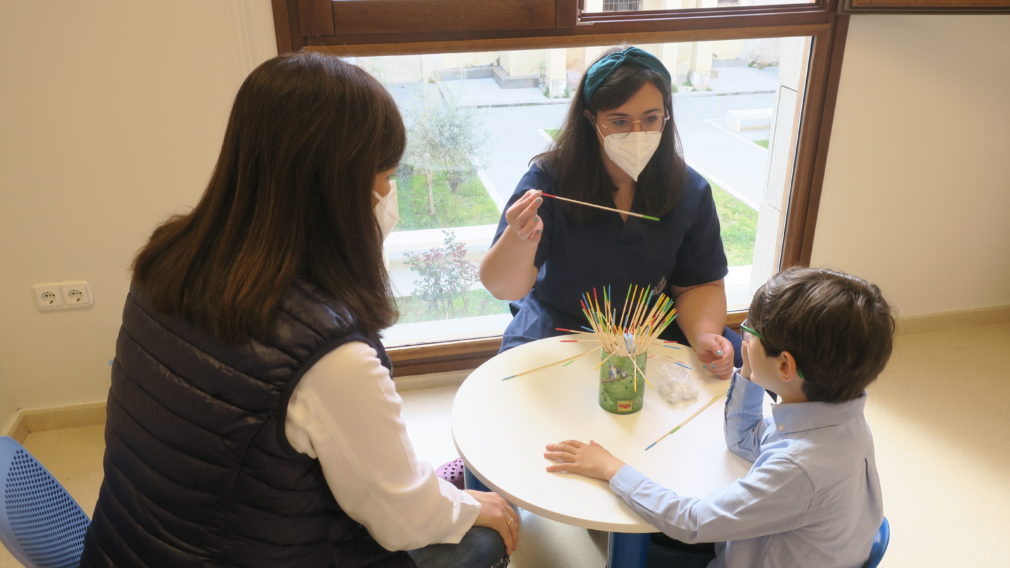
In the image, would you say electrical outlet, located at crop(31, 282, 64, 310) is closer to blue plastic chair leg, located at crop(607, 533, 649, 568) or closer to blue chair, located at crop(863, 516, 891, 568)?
blue plastic chair leg, located at crop(607, 533, 649, 568)

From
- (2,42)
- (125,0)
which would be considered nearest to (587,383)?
(125,0)

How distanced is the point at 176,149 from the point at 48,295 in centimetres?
60

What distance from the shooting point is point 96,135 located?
7.22 ft

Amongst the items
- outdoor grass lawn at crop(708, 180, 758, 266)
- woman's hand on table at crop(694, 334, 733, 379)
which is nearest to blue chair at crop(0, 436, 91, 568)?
woman's hand on table at crop(694, 334, 733, 379)

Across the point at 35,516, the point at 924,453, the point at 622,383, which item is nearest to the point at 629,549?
the point at 622,383

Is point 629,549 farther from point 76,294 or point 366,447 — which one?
point 76,294

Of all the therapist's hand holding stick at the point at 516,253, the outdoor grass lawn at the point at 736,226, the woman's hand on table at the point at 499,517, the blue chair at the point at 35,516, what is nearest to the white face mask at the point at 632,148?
the therapist's hand holding stick at the point at 516,253

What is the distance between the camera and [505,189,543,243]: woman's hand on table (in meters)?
1.71

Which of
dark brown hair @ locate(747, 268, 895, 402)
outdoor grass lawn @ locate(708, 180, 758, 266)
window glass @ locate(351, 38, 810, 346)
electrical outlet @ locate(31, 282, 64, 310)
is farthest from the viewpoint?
outdoor grass lawn @ locate(708, 180, 758, 266)

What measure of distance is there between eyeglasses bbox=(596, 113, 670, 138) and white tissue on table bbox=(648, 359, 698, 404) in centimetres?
54

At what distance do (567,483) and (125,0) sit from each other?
169 cm

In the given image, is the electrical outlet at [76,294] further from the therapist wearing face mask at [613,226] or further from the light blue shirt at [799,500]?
the light blue shirt at [799,500]

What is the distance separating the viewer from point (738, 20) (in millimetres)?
2471

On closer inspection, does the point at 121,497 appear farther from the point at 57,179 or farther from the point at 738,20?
the point at 738,20
